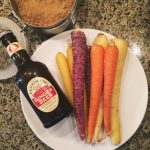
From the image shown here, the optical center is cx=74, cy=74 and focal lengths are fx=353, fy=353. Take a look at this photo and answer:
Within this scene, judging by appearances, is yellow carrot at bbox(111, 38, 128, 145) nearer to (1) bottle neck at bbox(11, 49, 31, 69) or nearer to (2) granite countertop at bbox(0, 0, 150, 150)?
(2) granite countertop at bbox(0, 0, 150, 150)

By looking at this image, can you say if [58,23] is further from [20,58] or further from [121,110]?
[121,110]

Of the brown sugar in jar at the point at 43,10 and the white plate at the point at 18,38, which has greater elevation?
the brown sugar in jar at the point at 43,10

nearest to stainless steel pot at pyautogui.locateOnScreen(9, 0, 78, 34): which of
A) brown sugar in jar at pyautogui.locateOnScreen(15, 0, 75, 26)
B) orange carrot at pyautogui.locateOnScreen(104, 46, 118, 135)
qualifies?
brown sugar in jar at pyautogui.locateOnScreen(15, 0, 75, 26)

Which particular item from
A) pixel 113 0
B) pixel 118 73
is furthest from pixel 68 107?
pixel 113 0

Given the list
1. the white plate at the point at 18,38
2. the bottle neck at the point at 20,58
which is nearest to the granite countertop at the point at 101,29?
the white plate at the point at 18,38

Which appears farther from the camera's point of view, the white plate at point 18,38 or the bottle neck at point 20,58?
the white plate at point 18,38

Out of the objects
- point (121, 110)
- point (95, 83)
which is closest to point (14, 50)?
point (95, 83)

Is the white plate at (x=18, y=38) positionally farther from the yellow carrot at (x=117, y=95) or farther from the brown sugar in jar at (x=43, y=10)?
the yellow carrot at (x=117, y=95)

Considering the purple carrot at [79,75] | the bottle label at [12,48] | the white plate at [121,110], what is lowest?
the white plate at [121,110]
